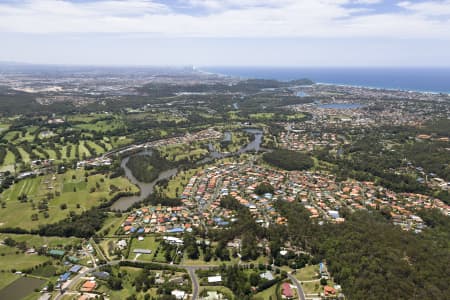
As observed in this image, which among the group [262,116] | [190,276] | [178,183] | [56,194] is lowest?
[190,276]

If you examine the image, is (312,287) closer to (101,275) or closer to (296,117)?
(101,275)

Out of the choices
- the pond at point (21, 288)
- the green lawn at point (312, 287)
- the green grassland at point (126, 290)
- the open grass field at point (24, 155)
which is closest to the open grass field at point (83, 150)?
the open grass field at point (24, 155)

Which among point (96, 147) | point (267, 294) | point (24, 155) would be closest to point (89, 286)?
point (267, 294)

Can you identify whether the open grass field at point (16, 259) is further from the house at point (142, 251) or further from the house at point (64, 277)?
the house at point (142, 251)

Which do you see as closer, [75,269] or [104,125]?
[75,269]

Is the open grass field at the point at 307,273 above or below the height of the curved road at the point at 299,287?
above

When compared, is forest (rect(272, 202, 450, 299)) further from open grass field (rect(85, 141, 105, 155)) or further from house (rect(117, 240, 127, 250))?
open grass field (rect(85, 141, 105, 155))

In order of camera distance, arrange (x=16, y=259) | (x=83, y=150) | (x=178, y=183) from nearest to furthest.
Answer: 1. (x=16, y=259)
2. (x=178, y=183)
3. (x=83, y=150)
